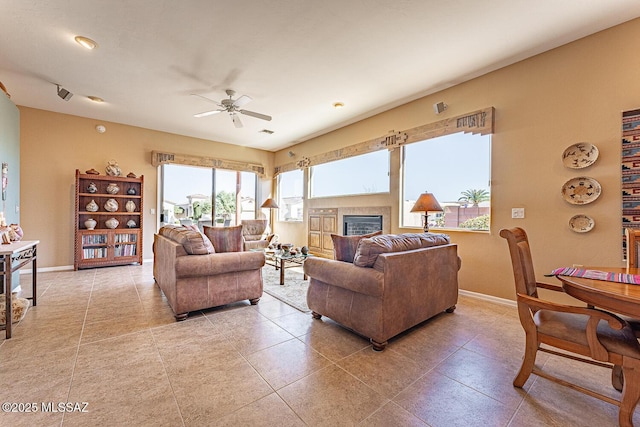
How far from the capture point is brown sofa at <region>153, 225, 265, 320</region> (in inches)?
103

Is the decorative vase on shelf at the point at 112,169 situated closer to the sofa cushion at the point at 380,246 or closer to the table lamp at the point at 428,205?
the sofa cushion at the point at 380,246

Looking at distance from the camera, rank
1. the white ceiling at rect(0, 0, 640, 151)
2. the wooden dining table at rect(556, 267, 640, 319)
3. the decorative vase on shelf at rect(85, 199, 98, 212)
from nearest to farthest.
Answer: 1. the wooden dining table at rect(556, 267, 640, 319)
2. the white ceiling at rect(0, 0, 640, 151)
3. the decorative vase on shelf at rect(85, 199, 98, 212)

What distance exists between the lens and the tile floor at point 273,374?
1.42 m

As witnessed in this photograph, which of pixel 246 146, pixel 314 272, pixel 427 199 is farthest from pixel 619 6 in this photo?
pixel 246 146

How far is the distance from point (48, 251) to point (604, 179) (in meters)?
7.98

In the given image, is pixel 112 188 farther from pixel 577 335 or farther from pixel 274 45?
pixel 577 335

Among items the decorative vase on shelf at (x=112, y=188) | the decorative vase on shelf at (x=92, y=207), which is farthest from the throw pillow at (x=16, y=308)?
the decorative vase on shelf at (x=112, y=188)

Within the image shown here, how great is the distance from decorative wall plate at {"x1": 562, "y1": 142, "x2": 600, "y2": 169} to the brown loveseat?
1536mm

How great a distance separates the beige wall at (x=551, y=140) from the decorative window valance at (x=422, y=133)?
11cm

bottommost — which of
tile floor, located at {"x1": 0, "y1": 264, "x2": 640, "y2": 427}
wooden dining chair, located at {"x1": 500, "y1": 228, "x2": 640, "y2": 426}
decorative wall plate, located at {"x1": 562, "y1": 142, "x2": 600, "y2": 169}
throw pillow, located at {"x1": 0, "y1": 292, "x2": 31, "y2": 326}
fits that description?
tile floor, located at {"x1": 0, "y1": 264, "x2": 640, "y2": 427}

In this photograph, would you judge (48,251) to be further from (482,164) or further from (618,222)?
(618,222)

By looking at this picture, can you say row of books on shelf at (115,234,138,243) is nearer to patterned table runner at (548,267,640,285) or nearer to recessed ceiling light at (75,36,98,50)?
recessed ceiling light at (75,36,98,50)

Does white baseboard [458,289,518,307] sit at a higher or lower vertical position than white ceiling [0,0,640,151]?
lower

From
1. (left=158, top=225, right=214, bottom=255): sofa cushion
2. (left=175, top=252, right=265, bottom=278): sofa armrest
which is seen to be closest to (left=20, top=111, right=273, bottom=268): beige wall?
(left=158, top=225, right=214, bottom=255): sofa cushion
